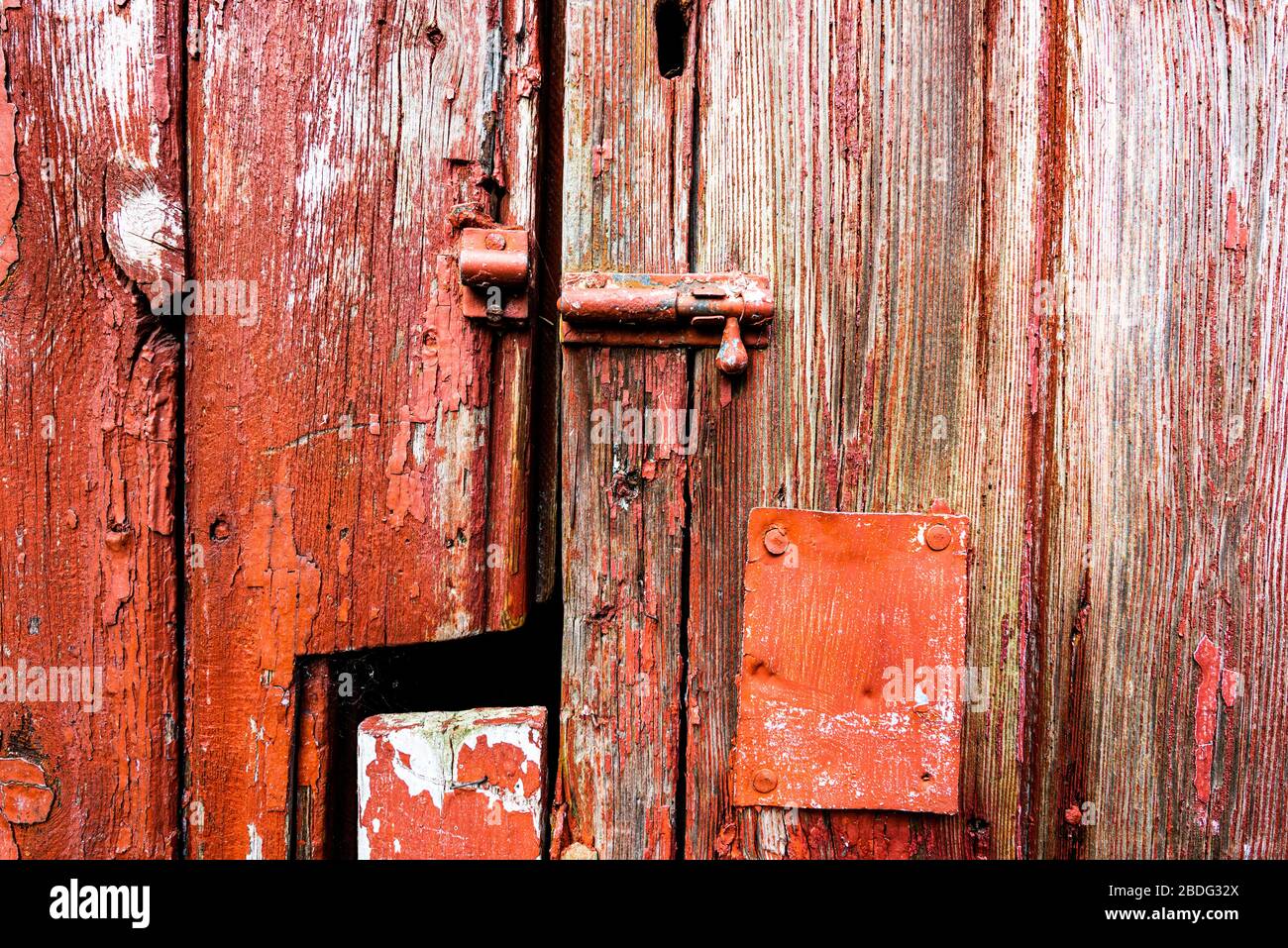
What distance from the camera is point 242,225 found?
2.49 ft

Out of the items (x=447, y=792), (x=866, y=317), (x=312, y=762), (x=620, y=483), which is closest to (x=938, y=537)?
(x=866, y=317)

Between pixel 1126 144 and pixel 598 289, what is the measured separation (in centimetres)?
66

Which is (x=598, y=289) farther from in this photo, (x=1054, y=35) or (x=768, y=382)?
(x=1054, y=35)

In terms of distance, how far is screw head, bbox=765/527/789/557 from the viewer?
2.43 feet

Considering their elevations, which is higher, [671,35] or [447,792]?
[671,35]

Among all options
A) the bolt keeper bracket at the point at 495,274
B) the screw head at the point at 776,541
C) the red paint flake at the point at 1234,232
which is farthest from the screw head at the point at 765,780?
the red paint flake at the point at 1234,232

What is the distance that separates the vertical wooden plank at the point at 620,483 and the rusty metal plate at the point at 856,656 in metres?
0.11

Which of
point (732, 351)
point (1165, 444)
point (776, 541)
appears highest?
point (732, 351)

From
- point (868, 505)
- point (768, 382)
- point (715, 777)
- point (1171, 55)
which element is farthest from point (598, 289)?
point (1171, 55)

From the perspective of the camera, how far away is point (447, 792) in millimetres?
747

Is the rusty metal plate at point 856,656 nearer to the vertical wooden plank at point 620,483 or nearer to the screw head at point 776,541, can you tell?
the screw head at point 776,541

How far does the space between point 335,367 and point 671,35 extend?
1.87 ft

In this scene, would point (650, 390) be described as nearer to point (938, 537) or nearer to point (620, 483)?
point (620, 483)

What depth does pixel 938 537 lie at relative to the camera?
74cm
